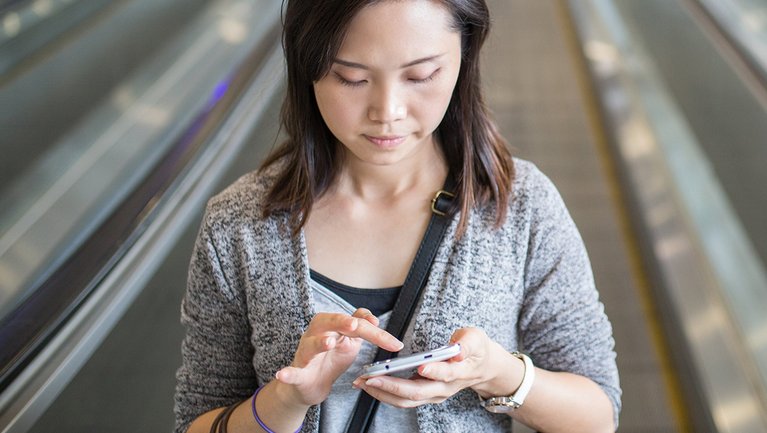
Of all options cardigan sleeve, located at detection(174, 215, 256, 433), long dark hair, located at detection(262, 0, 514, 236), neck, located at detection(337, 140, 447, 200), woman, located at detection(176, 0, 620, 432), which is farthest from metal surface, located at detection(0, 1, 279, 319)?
neck, located at detection(337, 140, 447, 200)

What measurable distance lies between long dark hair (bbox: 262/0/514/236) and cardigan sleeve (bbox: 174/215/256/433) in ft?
0.53

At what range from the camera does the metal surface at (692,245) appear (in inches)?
99.0

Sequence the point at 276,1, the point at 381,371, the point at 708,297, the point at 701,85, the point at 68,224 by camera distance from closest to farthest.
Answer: the point at 381,371 → the point at 68,224 → the point at 708,297 → the point at 701,85 → the point at 276,1

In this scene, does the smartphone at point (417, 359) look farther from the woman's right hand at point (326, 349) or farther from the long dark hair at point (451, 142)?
the long dark hair at point (451, 142)

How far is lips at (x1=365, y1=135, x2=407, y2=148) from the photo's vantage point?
163 centimetres

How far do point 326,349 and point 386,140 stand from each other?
1.40 ft

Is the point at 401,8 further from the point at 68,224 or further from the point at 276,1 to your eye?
the point at 276,1

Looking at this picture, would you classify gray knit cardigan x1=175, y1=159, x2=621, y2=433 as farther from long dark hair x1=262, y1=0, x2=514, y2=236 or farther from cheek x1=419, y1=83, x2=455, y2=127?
cheek x1=419, y1=83, x2=455, y2=127

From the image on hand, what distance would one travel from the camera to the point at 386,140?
163 cm

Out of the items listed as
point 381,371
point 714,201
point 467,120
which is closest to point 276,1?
point 714,201

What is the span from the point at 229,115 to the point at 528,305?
2.08 metres

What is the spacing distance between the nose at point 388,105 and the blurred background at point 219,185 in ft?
1.57

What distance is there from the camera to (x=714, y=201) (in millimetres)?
3408

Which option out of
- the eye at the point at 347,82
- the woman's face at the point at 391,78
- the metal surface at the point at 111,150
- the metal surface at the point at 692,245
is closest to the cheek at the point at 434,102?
the woman's face at the point at 391,78
